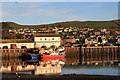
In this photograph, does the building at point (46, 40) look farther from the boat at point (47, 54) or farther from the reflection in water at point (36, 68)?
the reflection in water at point (36, 68)

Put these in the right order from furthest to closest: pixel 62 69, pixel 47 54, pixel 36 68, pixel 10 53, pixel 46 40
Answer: pixel 46 40 < pixel 10 53 < pixel 47 54 < pixel 36 68 < pixel 62 69

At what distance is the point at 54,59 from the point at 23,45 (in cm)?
1581

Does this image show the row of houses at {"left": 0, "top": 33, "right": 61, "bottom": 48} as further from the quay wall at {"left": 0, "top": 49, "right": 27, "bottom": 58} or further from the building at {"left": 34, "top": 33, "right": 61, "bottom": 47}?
the quay wall at {"left": 0, "top": 49, "right": 27, "bottom": 58}

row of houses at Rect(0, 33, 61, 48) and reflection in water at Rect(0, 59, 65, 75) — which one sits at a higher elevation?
row of houses at Rect(0, 33, 61, 48)

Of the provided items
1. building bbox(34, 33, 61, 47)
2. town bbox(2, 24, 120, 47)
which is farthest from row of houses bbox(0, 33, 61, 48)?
town bbox(2, 24, 120, 47)

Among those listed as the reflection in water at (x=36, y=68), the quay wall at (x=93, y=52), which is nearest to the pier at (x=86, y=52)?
the quay wall at (x=93, y=52)

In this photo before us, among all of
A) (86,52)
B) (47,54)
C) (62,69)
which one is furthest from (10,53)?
(62,69)

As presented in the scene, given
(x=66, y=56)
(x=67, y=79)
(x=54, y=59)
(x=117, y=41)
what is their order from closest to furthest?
(x=67, y=79)
(x=54, y=59)
(x=66, y=56)
(x=117, y=41)

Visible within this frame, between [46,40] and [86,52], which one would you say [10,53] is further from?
[86,52]

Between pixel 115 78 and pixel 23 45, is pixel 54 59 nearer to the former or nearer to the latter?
pixel 23 45

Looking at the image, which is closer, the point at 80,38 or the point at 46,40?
the point at 46,40

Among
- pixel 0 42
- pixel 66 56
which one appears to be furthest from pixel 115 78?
pixel 0 42

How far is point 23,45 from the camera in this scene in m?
66.8

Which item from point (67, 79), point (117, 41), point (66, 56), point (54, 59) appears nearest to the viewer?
point (67, 79)
